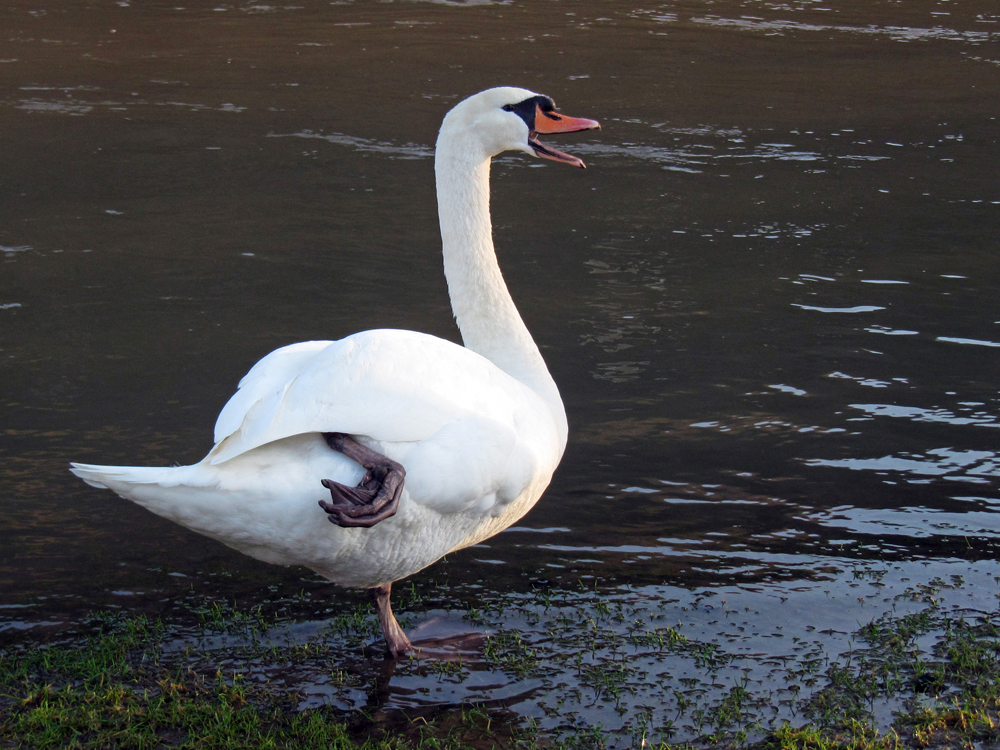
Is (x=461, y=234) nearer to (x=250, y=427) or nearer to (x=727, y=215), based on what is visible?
(x=250, y=427)

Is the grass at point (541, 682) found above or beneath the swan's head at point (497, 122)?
beneath

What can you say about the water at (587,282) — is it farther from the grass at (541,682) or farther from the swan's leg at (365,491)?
the swan's leg at (365,491)

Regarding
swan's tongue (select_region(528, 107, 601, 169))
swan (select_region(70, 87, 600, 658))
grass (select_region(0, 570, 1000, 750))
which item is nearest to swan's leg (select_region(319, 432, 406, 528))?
swan (select_region(70, 87, 600, 658))

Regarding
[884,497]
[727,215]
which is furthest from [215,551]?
[727,215]

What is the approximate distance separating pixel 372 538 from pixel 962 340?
4.99 metres

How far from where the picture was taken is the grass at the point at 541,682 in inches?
Answer: 137

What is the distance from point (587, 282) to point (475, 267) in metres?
3.78

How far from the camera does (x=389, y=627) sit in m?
4.04

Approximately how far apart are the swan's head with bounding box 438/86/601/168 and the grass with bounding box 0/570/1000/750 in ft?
6.13

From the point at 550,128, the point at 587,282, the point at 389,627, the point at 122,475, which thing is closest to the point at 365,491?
the point at 122,475

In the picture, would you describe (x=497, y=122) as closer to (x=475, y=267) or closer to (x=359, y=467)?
(x=475, y=267)

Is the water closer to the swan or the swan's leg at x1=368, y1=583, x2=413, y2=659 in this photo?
the swan's leg at x1=368, y1=583, x2=413, y2=659

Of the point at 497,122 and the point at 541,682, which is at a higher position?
the point at 497,122

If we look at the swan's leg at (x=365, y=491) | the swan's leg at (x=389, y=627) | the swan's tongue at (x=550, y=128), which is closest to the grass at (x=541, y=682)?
the swan's leg at (x=389, y=627)
